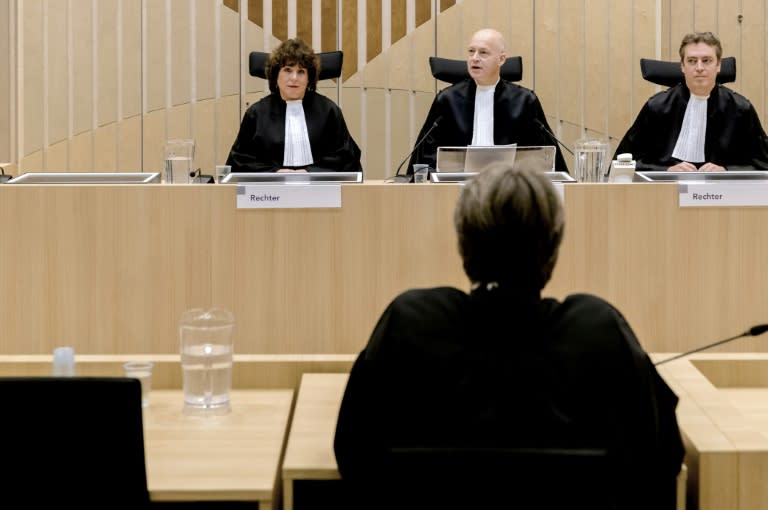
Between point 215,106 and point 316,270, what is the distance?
4.08 meters

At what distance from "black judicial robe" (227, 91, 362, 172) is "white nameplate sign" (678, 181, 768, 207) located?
9.57 ft

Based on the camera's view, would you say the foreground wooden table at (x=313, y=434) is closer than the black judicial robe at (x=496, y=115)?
Yes

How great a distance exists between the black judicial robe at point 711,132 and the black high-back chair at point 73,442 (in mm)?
4148

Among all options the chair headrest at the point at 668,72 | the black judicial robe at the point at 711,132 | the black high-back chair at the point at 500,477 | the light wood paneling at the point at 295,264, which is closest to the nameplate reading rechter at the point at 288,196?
the light wood paneling at the point at 295,264

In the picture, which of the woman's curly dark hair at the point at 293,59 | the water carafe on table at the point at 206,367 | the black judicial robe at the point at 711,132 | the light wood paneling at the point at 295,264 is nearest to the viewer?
the water carafe on table at the point at 206,367

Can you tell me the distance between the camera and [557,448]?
173 cm

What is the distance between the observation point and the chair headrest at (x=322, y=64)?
5.68 meters

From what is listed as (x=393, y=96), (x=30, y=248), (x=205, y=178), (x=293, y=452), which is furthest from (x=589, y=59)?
(x=293, y=452)

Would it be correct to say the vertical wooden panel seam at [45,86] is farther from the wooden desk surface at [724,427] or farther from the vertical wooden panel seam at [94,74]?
the wooden desk surface at [724,427]

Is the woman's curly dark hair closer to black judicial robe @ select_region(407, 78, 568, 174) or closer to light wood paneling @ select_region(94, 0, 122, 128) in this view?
black judicial robe @ select_region(407, 78, 568, 174)

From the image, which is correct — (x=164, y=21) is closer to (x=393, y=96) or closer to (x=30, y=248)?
(x=393, y=96)

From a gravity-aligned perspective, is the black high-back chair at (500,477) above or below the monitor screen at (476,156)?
below

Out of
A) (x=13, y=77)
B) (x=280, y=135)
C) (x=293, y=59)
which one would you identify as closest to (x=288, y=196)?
(x=293, y=59)

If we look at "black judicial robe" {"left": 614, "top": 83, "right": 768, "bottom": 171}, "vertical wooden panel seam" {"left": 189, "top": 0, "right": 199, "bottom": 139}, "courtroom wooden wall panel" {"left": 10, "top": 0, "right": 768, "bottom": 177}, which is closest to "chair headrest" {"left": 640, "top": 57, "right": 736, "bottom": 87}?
"black judicial robe" {"left": 614, "top": 83, "right": 768, "bottom": 171}
